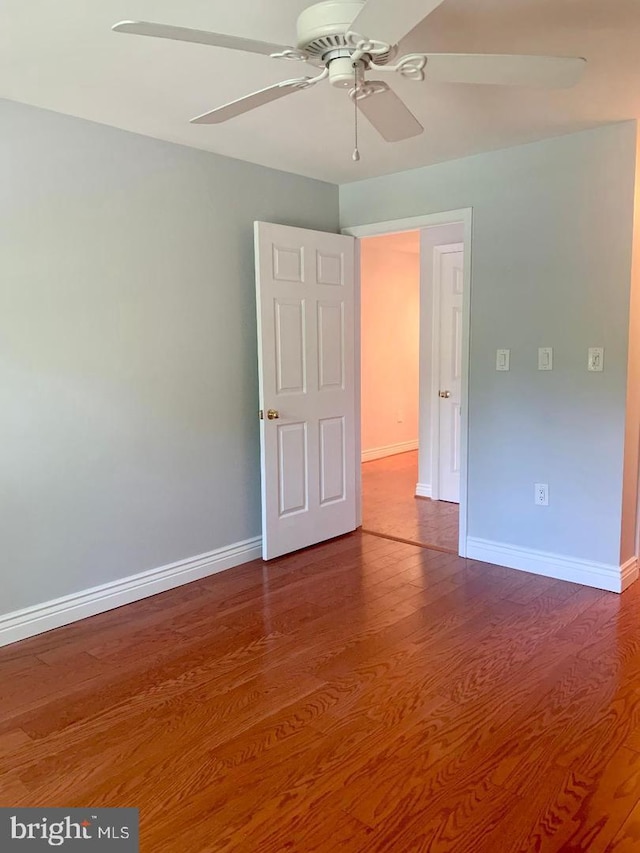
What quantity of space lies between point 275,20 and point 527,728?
8.05ft

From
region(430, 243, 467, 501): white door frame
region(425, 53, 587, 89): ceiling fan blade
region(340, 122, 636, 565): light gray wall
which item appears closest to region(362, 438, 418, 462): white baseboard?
region(430, 243, 467, 501): white door frame

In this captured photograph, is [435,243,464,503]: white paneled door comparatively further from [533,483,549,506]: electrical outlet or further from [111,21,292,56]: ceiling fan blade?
[111,21,292,56]: ceiling fan blade

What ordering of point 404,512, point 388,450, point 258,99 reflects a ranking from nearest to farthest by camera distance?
point 258,99
point 404,512
point 388,450

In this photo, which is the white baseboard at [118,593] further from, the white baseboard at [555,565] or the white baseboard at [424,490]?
the white baseboard at [424,490]

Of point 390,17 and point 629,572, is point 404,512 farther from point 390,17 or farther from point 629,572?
point 390,17

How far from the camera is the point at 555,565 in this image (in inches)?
135

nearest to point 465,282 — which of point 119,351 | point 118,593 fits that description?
point 119,351

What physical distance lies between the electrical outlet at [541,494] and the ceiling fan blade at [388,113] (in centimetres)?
206

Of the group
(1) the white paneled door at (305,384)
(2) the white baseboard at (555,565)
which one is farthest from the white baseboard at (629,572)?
(1) the white paneled door at (305,384)

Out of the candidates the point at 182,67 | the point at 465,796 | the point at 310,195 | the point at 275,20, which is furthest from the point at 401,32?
the point at 310,195

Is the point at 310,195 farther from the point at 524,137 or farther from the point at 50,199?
the point at 50,199

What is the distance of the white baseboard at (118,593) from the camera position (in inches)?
110

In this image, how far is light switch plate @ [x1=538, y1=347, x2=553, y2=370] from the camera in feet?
10.8

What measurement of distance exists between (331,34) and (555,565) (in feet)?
9.31
